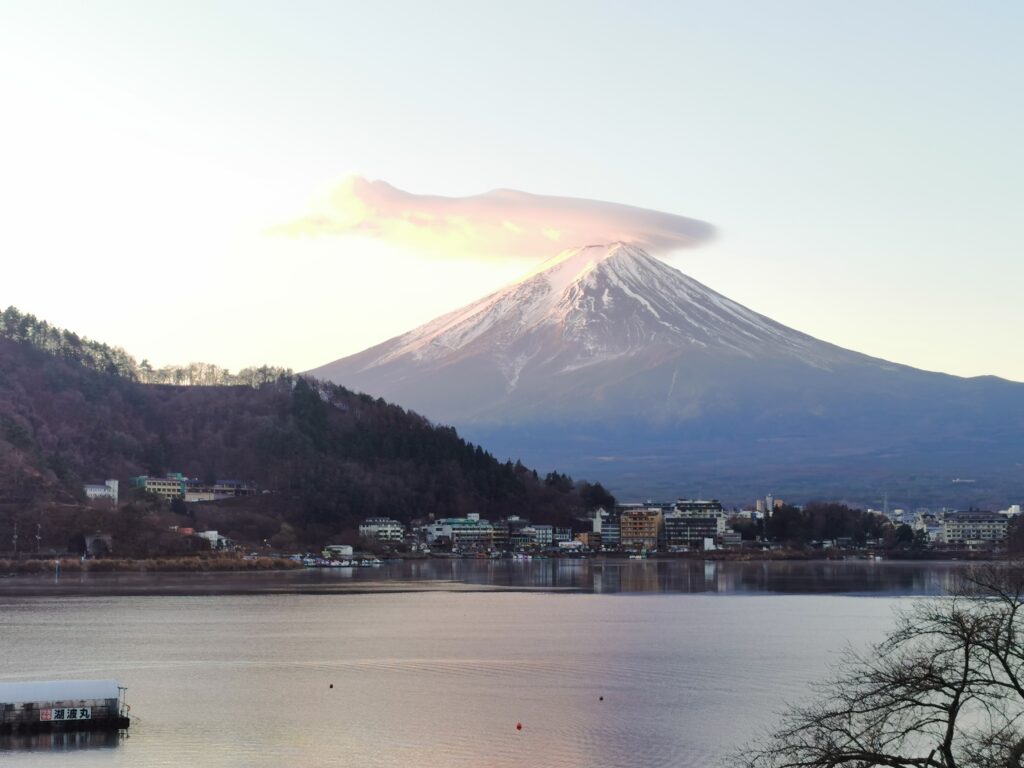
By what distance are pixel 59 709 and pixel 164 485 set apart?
252 ft

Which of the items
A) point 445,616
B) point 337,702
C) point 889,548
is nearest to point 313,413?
point 889,548

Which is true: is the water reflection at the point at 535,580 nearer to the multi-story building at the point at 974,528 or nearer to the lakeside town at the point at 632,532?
the lakeside town at the point at 632,532

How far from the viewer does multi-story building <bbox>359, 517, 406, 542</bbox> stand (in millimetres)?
98812

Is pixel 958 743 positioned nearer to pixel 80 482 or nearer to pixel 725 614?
pixel 725 614

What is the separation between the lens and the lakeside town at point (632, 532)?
315ft

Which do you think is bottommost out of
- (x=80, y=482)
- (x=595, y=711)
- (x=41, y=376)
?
(x=595, y=711)

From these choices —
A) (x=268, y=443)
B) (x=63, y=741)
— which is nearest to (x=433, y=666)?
(x=63, y=741)

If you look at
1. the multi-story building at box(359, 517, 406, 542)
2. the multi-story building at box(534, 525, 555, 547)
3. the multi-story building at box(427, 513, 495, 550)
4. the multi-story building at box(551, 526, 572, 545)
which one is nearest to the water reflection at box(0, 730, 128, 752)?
the multi-story building at box(359, 517, 406, 542)

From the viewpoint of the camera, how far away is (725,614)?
4738 centimetres

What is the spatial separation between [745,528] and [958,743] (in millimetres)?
100645

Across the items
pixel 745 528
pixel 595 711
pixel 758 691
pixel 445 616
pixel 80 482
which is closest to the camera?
pixel 595 711

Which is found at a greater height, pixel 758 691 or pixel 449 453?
pixel 449 453

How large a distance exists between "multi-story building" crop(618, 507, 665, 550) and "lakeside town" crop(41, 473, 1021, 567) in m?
0.08

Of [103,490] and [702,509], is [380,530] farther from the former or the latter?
[702,509]
